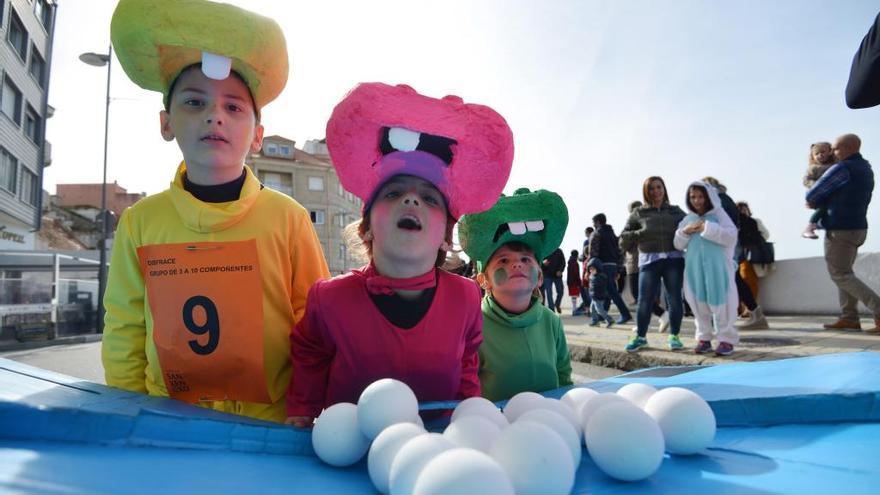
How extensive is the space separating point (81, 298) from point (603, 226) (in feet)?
38.0

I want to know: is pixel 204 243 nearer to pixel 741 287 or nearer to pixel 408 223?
pixel 408 223

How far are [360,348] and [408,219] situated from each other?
44 centimetres

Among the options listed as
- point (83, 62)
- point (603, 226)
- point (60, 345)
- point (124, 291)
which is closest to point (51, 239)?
point (83, 62)

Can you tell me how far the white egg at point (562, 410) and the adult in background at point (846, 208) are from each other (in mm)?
4901

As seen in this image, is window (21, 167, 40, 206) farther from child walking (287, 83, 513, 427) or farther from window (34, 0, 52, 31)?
child walking (287, 83, 513, 427)

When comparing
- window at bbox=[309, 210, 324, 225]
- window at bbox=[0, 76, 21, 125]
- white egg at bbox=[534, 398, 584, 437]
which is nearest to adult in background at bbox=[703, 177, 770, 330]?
white egg at bbox=[534, 398, 584, 437]

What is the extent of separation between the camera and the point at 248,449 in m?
1.16

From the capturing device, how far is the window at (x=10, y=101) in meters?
16.1

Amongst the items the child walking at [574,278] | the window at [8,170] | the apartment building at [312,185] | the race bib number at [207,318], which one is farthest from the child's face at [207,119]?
the apartment building at [312,185]

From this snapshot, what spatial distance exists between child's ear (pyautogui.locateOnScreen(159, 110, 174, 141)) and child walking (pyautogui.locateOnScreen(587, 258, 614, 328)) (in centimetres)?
672

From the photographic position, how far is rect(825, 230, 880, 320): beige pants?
4.82m

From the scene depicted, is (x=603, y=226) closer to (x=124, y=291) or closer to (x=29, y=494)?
(x=124, y=291)

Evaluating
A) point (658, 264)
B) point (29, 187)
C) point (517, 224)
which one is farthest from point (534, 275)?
point (29, 187)

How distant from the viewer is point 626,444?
995 mm
